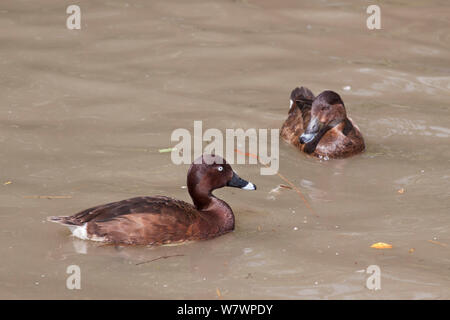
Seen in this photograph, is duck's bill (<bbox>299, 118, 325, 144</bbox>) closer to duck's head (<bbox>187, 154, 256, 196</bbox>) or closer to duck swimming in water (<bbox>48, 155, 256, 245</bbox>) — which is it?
duck's head (<bbox>187, 154, 256, 196</bbox>)

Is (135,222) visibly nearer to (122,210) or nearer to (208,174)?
(122,210)

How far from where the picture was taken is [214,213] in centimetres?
654

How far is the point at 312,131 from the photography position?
345 inches

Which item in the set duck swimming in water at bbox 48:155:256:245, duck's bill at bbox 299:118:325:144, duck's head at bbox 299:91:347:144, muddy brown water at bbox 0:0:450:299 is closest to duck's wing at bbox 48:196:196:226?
duck swimming in water at bbox 48:155:256:245

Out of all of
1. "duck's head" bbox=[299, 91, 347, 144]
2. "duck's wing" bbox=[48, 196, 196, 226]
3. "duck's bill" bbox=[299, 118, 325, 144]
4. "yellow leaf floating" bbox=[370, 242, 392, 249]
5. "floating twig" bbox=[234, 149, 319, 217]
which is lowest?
"yellow leaf floating" bbox=[370, 242, 392, 249]

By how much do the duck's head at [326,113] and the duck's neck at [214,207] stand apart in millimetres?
2426

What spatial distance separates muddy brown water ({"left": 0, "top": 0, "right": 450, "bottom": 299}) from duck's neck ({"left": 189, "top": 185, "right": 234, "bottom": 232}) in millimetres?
129

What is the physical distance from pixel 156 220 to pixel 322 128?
124 inches

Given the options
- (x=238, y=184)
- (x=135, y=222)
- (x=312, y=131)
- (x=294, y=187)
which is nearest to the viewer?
(x=135, y=222)

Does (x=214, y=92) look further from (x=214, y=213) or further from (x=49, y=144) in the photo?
(x=214, y=213)

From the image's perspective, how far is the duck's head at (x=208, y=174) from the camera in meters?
6.59

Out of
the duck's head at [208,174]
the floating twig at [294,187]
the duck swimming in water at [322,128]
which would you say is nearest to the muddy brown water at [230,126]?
the floating twig at [294,187]

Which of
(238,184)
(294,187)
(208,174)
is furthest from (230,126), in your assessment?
(208,174)

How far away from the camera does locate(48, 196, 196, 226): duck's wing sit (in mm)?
6203
